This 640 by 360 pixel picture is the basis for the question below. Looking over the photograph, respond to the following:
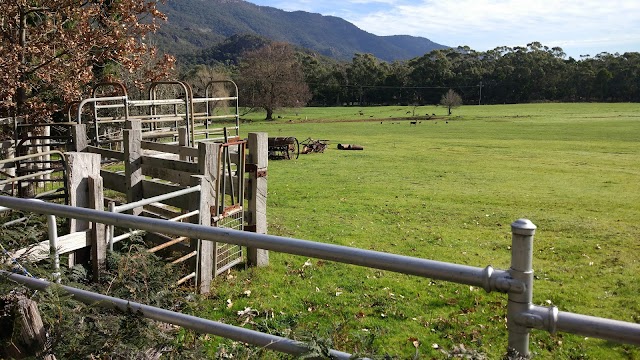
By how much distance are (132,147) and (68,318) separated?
4902mm

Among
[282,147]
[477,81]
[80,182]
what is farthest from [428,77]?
[80,182]

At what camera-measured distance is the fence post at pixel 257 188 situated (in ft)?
26.9

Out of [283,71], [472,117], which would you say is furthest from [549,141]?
[283,71]

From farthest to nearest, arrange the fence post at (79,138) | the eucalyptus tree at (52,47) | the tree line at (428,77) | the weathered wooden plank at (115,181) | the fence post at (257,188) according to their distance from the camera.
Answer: the tree line at (428,77)
the eucalyptus tree at (52,47)
the fence post at (79,138)
the fence post at (257,188)
the weathered wooden plank at (115,181)

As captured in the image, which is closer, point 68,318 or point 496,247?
point 68,318

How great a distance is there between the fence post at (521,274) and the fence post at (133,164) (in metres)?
6.52

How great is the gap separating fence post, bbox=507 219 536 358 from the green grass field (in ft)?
1.08

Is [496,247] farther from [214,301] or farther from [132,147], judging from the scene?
[132,147]

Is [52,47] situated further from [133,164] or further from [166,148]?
[133,164]

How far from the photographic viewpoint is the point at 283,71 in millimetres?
Result: 83938

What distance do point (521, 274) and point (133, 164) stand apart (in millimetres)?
6633

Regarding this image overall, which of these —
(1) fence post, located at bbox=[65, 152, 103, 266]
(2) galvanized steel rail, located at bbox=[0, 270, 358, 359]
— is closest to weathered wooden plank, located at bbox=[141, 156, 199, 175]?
(1) fence post, located at bbox=[65, 152, 103, 266]

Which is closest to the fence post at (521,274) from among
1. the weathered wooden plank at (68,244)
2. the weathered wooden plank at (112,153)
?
the weathered wooden plank at (68,244)

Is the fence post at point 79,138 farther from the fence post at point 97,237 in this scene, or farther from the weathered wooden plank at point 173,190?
the fence post at point 97,237
